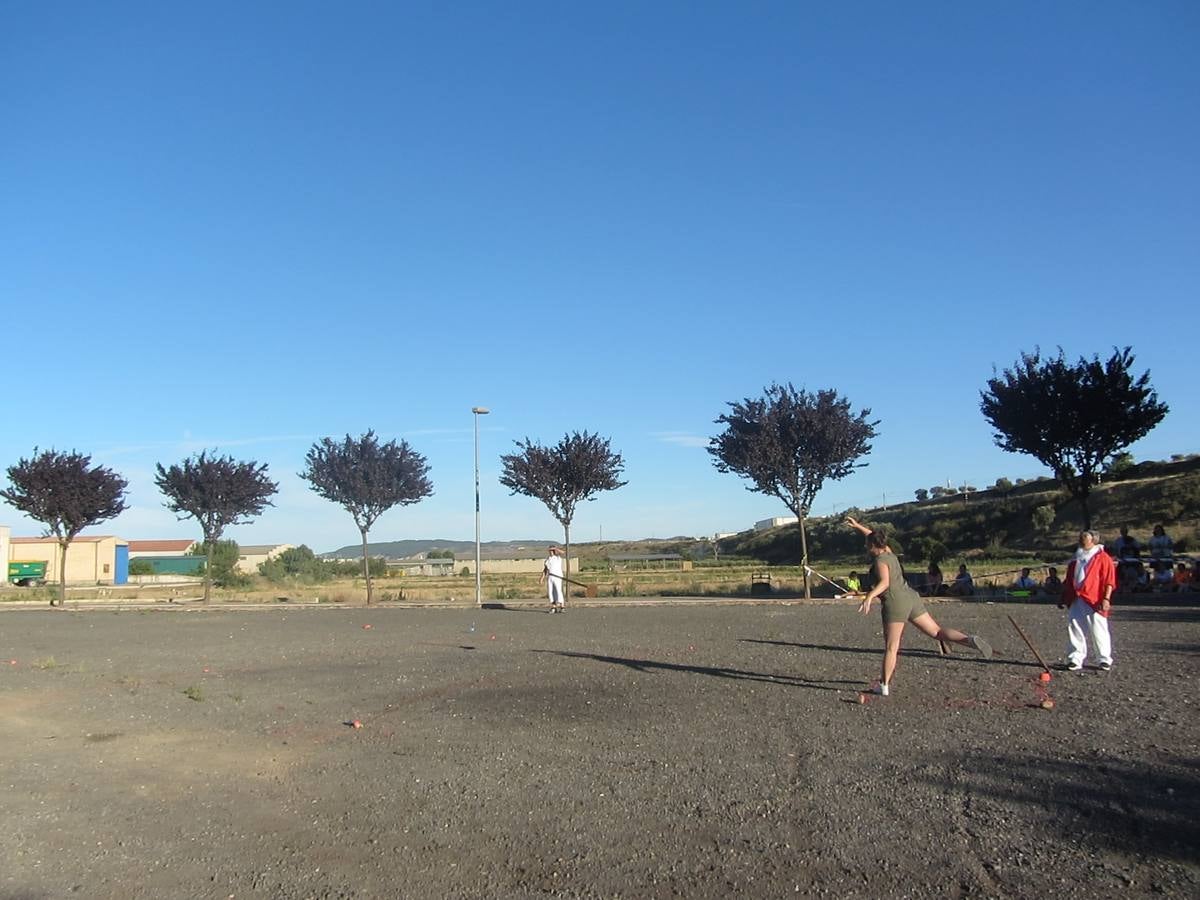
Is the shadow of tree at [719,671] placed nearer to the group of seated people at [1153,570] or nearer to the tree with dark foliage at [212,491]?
the group of seated people at [1153,570]

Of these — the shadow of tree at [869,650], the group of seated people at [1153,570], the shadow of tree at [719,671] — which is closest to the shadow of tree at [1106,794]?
the shadow of tree at [719,671]

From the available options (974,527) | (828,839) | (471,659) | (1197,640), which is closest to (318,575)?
(974,527)

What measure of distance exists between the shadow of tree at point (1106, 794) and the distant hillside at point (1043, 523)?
120 ft

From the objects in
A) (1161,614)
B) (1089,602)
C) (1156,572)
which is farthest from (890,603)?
(1156,572)

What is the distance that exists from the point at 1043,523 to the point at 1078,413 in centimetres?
3268

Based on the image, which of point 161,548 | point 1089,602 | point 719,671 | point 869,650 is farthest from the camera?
point 161,548

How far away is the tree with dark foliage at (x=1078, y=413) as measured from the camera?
27625 mm

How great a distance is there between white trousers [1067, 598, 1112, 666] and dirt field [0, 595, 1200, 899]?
344 millimetres

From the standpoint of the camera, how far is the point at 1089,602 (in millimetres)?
10609

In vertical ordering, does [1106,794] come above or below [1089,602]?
below

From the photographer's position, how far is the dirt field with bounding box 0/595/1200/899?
15.5 feet

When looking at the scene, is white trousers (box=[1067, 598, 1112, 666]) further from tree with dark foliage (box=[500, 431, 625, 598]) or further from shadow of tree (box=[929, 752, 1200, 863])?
tree with dark foliage (box=[500, 431, 625, 598])

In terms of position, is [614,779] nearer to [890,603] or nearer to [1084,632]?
[890,603]

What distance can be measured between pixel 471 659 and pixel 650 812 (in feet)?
28.0
